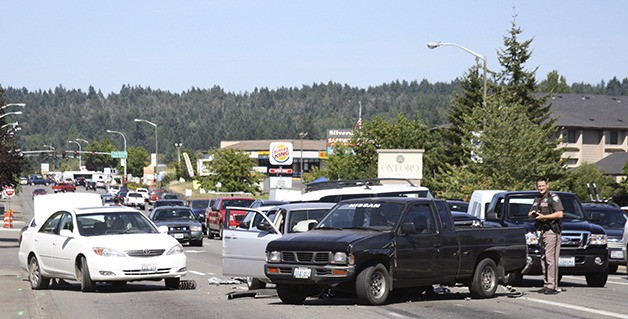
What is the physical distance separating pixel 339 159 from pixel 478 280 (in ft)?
277

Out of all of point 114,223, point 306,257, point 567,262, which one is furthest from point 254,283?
point 567,262

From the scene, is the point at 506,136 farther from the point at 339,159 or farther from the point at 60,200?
the point at 339,159

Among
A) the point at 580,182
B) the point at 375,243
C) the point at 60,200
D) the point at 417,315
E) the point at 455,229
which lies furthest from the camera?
the point at 580,182

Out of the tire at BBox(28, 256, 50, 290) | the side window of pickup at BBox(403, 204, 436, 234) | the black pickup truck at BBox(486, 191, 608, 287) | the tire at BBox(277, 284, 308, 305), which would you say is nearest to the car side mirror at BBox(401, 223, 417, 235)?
the side window of pickup at BBox(403, 204, 436, 234)

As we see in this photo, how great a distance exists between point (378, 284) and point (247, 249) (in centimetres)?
305

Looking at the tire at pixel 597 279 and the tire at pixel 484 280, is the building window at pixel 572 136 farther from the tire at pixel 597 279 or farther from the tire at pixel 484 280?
the tire at pixel 484 280

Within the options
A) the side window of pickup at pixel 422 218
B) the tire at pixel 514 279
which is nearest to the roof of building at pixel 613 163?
the tire at pixel 514 279

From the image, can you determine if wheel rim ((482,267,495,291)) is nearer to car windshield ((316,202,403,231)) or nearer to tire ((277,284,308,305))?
car windshield ((316,202,403,231))

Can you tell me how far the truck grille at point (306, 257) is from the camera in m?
15.6

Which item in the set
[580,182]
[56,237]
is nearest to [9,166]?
[56,237]

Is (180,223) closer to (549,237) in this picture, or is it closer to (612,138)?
(549,237)

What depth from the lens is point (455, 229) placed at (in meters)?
17.3

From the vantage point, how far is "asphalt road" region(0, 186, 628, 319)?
15.1m

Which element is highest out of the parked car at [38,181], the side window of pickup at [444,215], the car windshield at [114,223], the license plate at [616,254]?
the side window of pickup at [444,215]
